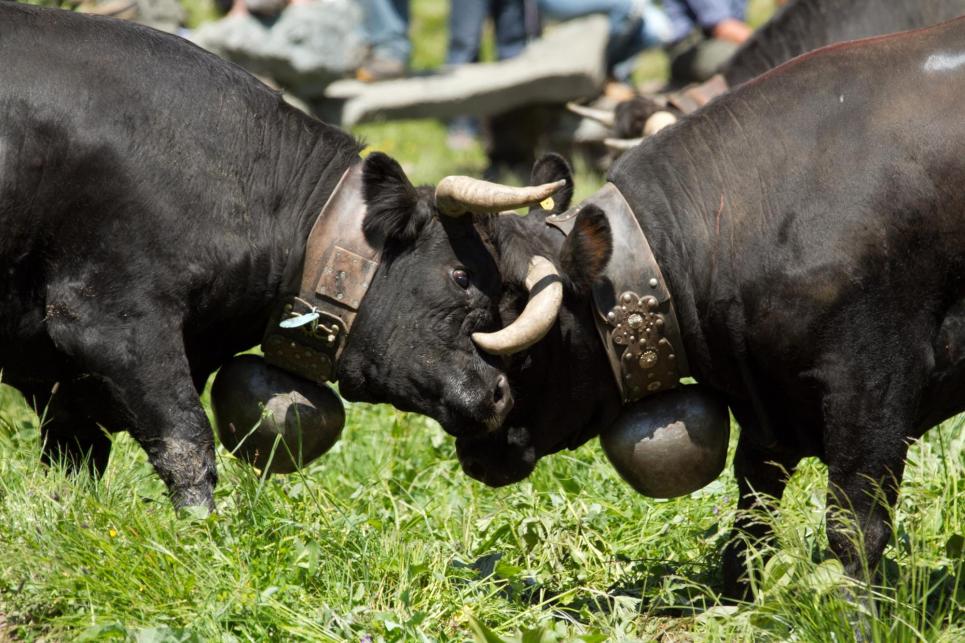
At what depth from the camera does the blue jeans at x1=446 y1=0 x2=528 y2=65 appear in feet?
38.5

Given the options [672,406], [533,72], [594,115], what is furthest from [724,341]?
[533,72]

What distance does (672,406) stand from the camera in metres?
4.73

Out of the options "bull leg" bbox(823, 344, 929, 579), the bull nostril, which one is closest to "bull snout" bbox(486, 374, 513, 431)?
the bull nostril

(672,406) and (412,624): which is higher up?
(672,406)

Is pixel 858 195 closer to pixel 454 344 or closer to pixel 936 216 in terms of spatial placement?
pixel 936 216

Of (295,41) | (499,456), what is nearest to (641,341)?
(499,456)

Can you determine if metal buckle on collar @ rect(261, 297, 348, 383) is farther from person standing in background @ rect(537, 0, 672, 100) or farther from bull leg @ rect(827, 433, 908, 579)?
person standing in background @ rect(537, 0, 672, 100)

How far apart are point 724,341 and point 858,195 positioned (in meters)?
0.65

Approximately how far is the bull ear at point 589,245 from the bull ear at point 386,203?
1.77 ft

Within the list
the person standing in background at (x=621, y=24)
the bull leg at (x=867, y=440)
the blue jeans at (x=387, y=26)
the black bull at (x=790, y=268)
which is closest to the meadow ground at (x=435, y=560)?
the bull leg at (x=867, y=440)

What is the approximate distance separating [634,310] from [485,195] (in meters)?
0.60

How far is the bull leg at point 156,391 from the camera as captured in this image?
443 cm

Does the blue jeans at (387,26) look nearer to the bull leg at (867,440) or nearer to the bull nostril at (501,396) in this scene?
the bull nostril at (501,396)

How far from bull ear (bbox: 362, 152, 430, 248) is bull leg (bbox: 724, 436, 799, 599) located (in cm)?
135
